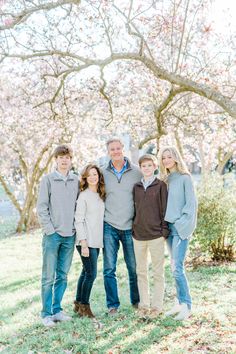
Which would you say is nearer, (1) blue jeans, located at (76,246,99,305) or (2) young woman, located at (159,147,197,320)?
(2) young woman, located at (159,147,197,320)

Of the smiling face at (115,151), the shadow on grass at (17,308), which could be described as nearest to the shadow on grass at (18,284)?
the shadow on grass at (17,308)

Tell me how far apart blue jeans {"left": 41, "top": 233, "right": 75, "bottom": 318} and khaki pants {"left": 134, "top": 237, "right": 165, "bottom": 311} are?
752 millimetres

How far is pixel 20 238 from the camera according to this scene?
15359 mm

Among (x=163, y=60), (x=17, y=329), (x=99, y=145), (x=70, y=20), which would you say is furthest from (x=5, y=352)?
(x=99, y=145)

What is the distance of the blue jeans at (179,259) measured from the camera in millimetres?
4883

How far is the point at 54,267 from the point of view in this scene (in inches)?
195

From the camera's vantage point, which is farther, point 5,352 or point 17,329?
point 17,329

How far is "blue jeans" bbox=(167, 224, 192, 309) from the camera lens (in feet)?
16.0

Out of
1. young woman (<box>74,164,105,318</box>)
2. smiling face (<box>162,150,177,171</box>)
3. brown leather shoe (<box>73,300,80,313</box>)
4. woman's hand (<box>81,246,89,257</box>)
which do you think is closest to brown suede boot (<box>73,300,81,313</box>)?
brown leather shoe (<box>73,300,80,313</box>)

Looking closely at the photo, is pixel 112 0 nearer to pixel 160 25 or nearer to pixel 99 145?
pixel 160 25

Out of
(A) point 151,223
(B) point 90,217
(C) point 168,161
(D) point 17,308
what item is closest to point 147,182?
(C) point 168,161

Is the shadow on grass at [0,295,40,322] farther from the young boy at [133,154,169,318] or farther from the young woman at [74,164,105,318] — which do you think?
the young boy at [133,154,169,318]

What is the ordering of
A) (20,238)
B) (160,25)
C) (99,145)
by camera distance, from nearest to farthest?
(160,25) < (20,238) < (99,145)

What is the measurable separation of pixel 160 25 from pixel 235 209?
3.47 metres
